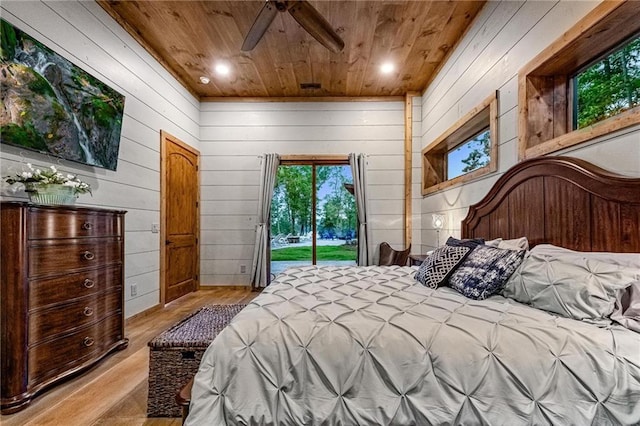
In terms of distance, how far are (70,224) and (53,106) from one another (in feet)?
3.15

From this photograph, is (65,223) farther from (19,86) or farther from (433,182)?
(433,182)

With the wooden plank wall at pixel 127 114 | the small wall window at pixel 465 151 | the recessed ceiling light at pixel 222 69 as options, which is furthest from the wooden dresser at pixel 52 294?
the small wall window at pixel 465 151

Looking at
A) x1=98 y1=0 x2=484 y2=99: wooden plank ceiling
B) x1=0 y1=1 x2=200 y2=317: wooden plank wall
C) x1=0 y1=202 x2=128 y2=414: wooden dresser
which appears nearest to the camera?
x1=0 y1=202 x2=128 y2=414: wooden dresser

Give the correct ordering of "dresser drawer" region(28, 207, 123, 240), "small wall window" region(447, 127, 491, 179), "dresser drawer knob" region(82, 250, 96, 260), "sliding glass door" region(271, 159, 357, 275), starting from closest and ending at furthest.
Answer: "dresser drawer" region(28, 207, 123, 240), "dresser drawer knob" region(82, 250, 96, 260), "small wall window" region(447, 127, 491, 179), "sliding glass door" region(271, 159, 357, 275)

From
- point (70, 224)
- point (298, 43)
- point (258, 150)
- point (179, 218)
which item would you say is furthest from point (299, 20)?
point (179, 218)

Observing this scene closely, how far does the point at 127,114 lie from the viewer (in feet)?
10.3

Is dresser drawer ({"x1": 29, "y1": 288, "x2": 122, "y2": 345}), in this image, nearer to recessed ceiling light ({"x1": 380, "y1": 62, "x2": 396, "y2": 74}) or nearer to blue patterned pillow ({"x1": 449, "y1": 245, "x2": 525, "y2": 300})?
blue patterned pillow ({"x1": 449, "y1": 245, "x2": 525, "y2": 300})

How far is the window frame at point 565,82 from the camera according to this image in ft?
5.05

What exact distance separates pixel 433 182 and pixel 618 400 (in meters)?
3.64

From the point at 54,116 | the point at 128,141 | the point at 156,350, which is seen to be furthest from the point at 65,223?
the point at 128,141

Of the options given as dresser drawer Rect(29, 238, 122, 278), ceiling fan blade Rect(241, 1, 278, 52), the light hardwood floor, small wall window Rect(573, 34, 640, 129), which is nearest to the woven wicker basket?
the light hardwood floor

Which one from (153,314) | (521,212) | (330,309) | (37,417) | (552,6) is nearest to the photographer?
(330,309)

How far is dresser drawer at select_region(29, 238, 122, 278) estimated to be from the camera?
180cm

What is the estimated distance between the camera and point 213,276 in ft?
15.6
